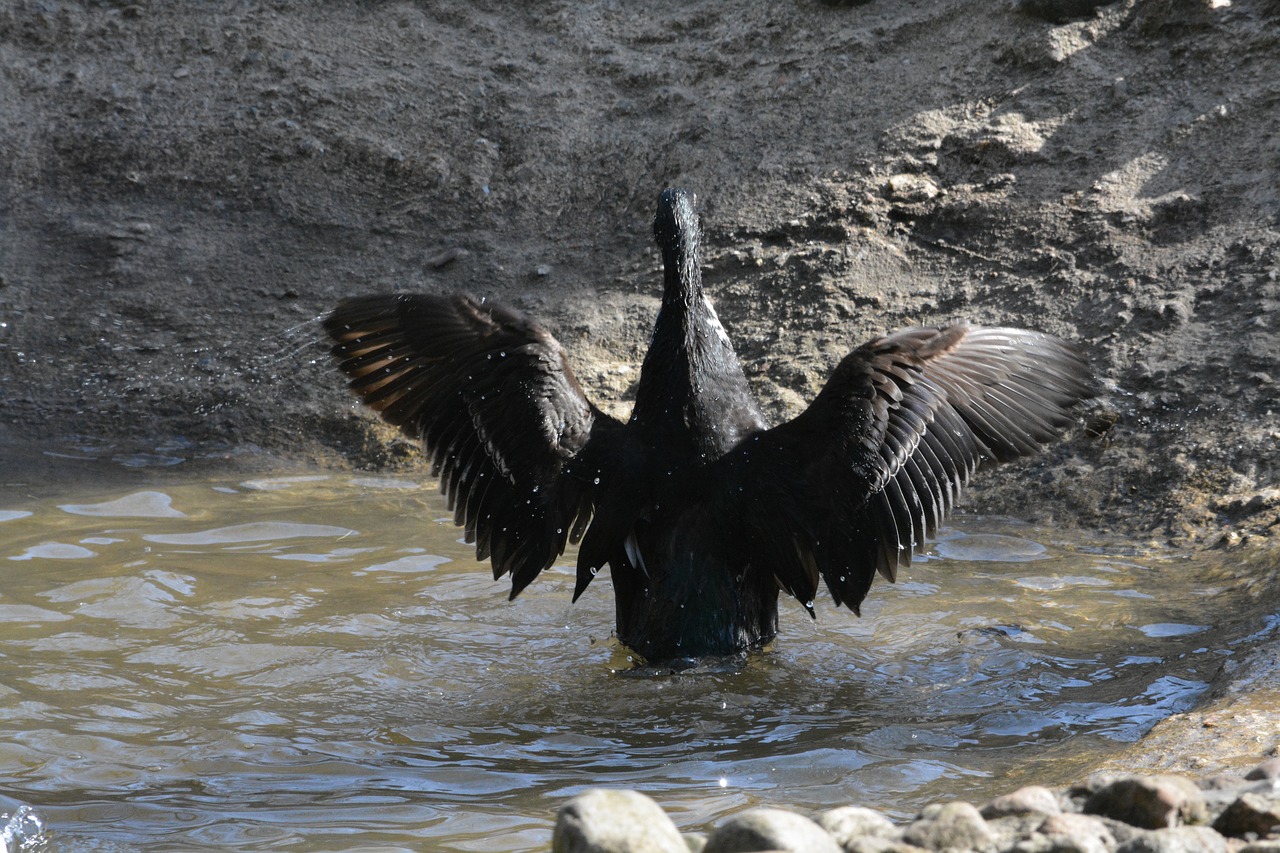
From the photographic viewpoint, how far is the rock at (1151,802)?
8.43ft

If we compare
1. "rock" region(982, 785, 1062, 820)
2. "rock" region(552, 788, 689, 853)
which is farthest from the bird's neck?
"rock" region(552, 788, 689, 853)

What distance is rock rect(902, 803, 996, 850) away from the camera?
98.5 inches

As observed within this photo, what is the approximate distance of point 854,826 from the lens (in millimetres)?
2654

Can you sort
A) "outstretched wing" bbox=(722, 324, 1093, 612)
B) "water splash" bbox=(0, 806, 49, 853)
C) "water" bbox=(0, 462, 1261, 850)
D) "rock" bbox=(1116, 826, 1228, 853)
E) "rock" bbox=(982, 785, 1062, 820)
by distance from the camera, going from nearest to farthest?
"rock" bbox=(1116, 826, 1228, 853) < "rock" bbox=(982, 785, 1062, 820) < "water splash" bbox=(0, 806, 49, 853) < "water" bbox=(0, 462, 1261, 850) < "outstretched wing" bbox=(722, 324, 1093, 612)

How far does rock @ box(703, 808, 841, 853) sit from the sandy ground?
3922mm

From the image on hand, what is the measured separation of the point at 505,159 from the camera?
29.2ft

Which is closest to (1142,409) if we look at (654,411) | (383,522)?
(654,411)

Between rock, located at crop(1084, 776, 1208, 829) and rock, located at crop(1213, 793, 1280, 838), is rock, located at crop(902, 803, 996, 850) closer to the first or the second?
rock, located at crop(1084, 776, 1208, 829)

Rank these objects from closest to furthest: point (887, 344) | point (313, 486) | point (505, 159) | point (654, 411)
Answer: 1. point (887, 344)
2. point (654, 411)
3. point (313, 486)
4. point (505, 159)

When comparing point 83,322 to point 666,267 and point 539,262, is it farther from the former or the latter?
point 666,267

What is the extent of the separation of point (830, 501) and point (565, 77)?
5.33 metres

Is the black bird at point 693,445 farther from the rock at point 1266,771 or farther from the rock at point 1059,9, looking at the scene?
the rock at point 1059,9

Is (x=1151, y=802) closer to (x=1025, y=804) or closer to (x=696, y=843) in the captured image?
(x=1025, y=804)

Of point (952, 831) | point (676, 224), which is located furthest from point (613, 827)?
point (676, 224)
